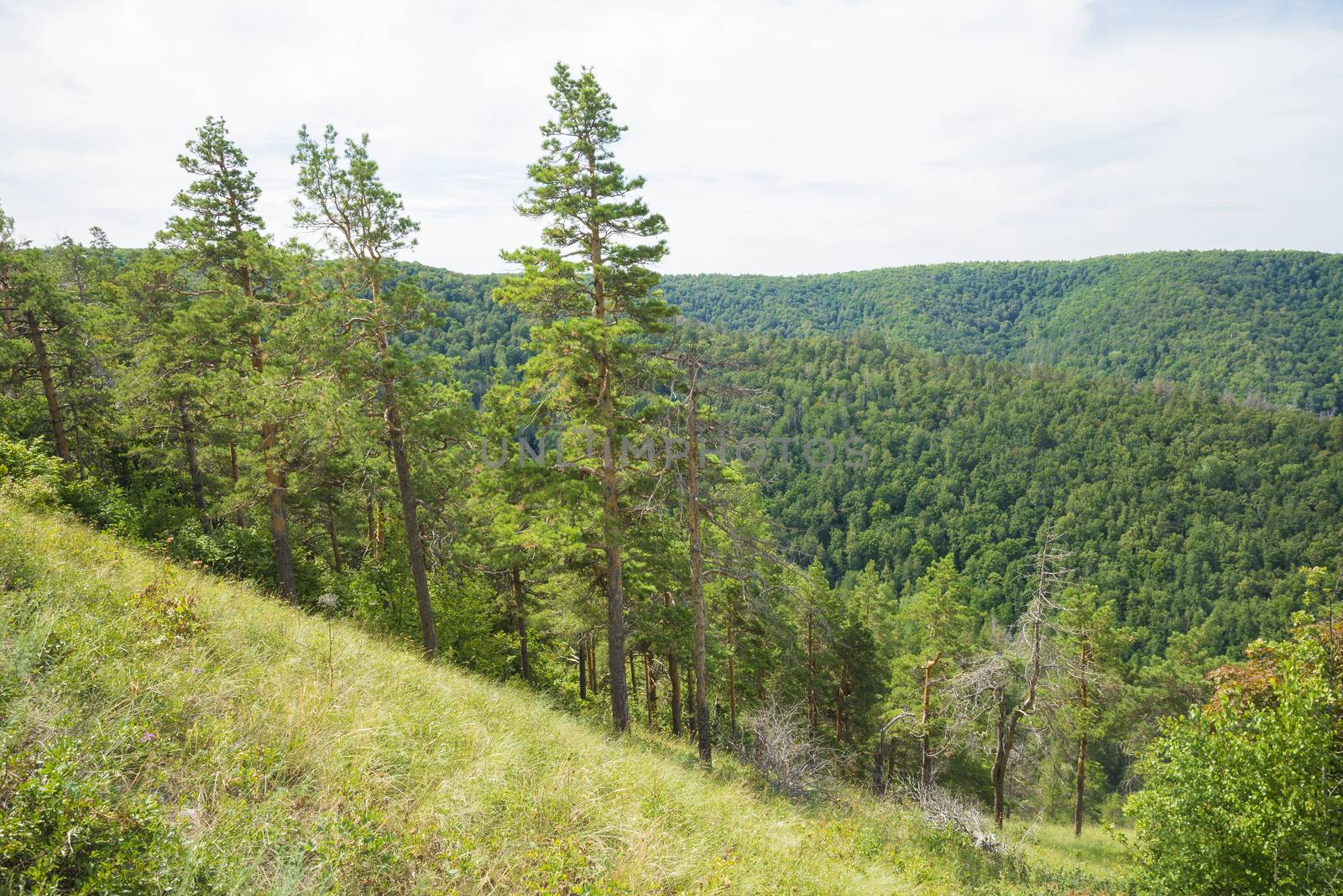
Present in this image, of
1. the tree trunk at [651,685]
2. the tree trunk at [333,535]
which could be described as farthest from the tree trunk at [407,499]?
the tree trunk at [333,535]

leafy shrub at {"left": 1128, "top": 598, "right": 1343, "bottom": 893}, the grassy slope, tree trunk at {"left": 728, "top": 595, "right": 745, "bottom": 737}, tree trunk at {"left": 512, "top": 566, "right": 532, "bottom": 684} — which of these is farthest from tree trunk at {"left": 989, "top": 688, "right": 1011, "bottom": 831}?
tree trunk at {"left": 512, "top": 566, "right": 532, "bottom": 684}

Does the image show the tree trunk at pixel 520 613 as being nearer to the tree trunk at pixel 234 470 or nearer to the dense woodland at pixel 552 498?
the dense woodland at pixel 552 498

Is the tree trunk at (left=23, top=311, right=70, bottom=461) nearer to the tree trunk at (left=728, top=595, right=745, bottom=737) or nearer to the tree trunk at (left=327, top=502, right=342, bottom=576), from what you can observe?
the tree trunk at (left=327, top=502, right=342, bottom=576)

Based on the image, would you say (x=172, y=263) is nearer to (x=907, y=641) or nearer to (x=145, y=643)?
(x=145, y=643)

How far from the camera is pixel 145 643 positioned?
4.48 metres

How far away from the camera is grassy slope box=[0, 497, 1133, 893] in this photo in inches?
134

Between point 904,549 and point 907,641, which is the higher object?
point 907,641

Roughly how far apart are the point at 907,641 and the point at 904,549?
79217 mm

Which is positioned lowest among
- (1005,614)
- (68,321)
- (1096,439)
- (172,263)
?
Answer: (1005,614)

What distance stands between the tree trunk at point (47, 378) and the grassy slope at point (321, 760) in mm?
13201

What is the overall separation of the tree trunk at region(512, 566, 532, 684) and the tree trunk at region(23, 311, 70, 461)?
1252 centimetres

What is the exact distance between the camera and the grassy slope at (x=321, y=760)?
3.39 metres

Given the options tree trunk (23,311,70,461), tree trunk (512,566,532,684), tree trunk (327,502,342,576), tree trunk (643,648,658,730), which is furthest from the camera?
tree trunk (327,502,342,576)

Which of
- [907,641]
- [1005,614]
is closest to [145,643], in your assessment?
[907,641]
